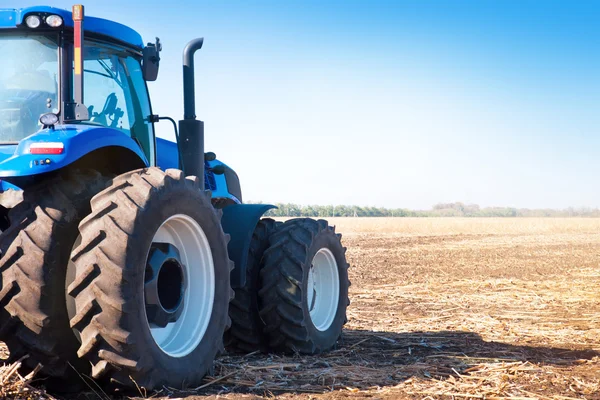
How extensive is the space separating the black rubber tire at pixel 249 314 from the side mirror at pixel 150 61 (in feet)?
5.41

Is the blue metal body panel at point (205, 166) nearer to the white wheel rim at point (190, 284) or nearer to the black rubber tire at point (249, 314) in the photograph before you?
the black rubber tire at point (249, 314)

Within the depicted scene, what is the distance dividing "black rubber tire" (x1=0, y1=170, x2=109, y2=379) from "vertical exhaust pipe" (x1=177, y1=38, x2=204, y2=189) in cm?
178

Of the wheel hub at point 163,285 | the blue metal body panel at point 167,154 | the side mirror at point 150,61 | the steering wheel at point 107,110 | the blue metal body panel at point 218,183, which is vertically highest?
the side mirror at point 150,61

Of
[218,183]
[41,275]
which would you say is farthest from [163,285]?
[218,183]

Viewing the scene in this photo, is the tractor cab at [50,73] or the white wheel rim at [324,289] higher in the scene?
the tractor cab at [50,73]

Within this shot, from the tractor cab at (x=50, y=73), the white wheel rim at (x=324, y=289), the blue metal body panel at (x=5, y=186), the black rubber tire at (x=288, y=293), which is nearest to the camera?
the blue metal body panel at (x=5, y=186)

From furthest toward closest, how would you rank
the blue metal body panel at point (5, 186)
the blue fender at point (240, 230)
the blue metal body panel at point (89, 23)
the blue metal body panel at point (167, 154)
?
the blue metal body panel at point (167, 154)
the blue fender at point (240, 230)
the blue metal body panel at point (89, 23)
the blue metal body panel at point (5, 186)

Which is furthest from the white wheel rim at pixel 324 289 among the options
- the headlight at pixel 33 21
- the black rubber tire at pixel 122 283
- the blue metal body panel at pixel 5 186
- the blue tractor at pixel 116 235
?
the headlight at pixel 33 21

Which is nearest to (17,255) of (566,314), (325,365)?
(325,365)

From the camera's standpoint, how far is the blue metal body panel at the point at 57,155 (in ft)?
12.4

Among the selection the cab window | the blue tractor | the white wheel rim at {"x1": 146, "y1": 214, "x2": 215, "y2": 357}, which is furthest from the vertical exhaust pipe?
the white wheel rim at {"x1": 146, "y1": 214, "x2": 215, "y2": 357}

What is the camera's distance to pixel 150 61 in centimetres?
544

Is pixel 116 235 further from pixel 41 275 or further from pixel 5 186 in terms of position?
pixel 5 186

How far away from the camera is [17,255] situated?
12.2ft
